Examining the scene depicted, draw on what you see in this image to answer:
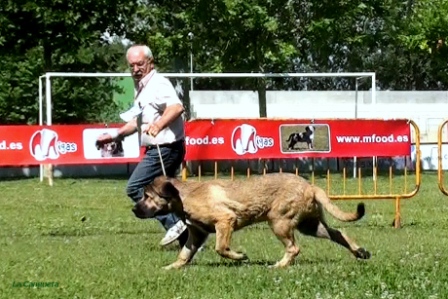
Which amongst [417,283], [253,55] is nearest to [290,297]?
[417,283]

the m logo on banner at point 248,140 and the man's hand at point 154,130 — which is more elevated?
the man's hand at point 154,130

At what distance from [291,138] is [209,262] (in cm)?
524

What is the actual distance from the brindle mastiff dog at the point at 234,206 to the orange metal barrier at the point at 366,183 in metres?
3.57

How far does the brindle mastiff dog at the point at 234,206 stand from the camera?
9000mm

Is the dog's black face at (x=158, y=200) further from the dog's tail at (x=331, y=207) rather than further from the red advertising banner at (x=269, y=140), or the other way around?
the red advertising banner at (x=269, y=140)

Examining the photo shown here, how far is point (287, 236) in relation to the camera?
9.09m

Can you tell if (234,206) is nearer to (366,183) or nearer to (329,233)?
(329,233)

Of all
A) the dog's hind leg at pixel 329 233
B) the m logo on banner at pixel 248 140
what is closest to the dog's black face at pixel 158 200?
the dog's hind leg at pixel 329 233

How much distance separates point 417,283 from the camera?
298 inches

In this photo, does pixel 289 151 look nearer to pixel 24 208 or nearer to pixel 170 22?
pixel 24 208

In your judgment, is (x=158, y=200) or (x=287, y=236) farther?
(x=158, y=200)

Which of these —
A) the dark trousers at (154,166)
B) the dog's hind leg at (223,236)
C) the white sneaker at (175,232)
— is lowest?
the white sneaker at (175,232)

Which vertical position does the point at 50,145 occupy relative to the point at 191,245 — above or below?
above

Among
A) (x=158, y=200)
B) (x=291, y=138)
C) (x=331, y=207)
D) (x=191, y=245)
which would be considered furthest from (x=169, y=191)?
(x=291, y=138)
